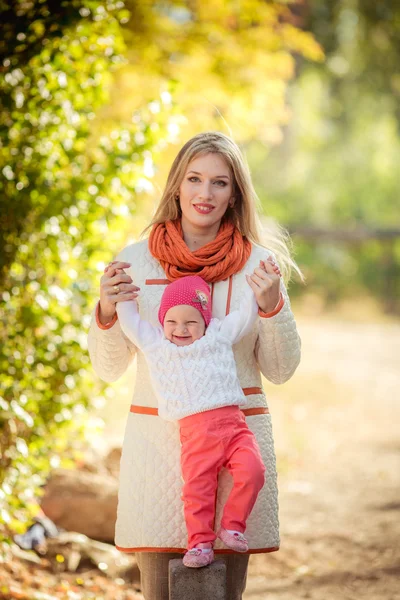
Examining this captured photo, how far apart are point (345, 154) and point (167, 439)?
1099 inches

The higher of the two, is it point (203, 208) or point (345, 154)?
point (345, 154)

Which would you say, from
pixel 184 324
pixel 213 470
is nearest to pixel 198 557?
pixel 213 470

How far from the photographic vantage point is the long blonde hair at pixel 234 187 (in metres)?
2.75

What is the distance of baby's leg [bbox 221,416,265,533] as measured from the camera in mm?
2453

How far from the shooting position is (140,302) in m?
2.76

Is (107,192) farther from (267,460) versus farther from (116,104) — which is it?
(116,104)

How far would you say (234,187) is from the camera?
2.82 m

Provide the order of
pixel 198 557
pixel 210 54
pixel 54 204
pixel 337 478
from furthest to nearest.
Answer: pixel 210 54 < pixel 337 478 < pixel 54 204 < pixel 198 557

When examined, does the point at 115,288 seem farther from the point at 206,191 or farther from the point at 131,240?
the point at 131,240

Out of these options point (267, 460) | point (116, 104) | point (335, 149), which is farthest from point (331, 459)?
point (335, 149)

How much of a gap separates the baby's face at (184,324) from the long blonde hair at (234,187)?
17.7 inches

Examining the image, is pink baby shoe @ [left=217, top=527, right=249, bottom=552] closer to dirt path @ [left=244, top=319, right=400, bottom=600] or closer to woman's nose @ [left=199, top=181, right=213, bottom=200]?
woman's nose @ [left=199, top=181, right=213, bottom=200]

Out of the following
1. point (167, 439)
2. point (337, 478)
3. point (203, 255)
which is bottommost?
point (337, 478)

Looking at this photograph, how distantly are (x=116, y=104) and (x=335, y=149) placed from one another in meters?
24.8
